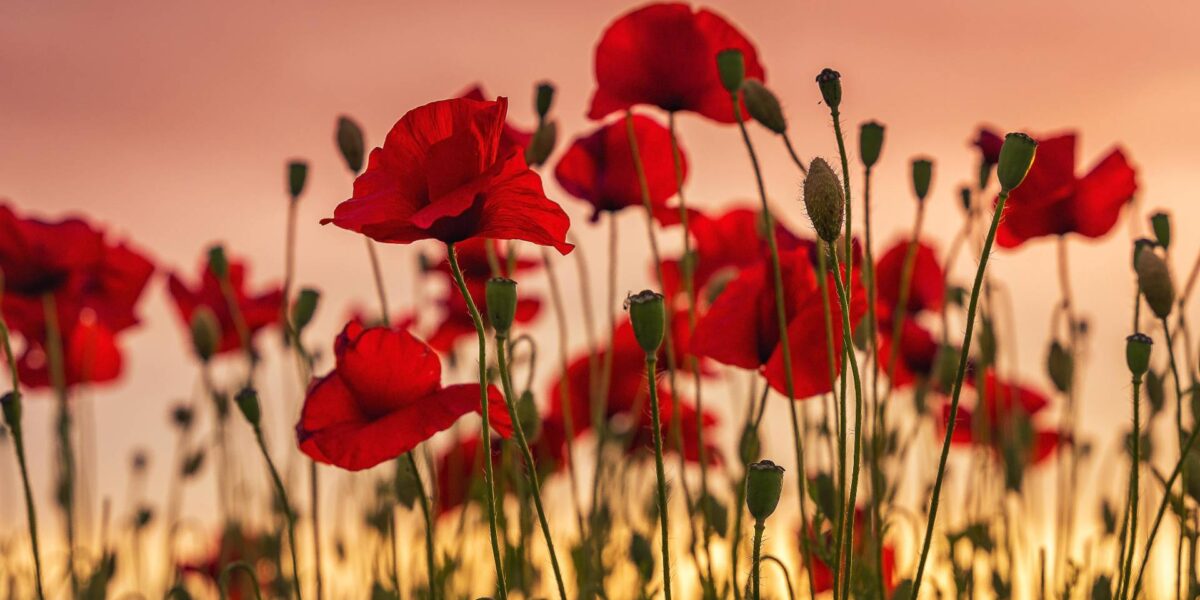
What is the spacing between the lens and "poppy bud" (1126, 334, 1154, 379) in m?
1.26

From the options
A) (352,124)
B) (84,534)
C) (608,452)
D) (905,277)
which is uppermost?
(352,124)

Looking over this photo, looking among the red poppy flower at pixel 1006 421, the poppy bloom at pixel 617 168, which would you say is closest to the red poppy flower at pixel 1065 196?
the red poppy flower at pixel 1006 421

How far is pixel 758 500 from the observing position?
1060mm

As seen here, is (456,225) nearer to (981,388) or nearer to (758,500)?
(758,500)

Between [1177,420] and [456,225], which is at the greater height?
[456,225]

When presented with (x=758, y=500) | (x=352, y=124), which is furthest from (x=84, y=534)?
(x=758, y=500)

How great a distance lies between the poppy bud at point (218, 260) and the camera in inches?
78.8

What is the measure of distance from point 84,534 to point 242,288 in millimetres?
665

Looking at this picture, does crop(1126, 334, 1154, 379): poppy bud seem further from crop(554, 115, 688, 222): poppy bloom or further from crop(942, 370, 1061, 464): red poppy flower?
crop(554, 115, 688, 222): poppy bloom

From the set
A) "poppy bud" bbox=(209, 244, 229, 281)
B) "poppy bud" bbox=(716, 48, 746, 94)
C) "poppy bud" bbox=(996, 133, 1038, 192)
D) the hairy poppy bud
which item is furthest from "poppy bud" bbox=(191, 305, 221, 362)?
"poppy bud" bbox=(996, 133, 1038, 192)

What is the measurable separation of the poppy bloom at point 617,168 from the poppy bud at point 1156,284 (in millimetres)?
792

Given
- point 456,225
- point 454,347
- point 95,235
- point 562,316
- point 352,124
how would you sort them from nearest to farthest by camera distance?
point 456,225, point 352,124, point 562,316, point 95,235, point 454,347

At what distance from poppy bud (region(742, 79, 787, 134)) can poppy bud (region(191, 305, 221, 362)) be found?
1088 mm

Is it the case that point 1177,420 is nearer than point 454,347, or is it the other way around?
point 1177,420
